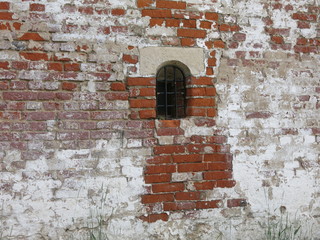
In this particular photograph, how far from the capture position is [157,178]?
145 inches

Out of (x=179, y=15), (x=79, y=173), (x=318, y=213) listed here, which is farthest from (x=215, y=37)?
(x=318, y=213)

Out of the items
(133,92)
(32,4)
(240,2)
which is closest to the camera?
(32,4)

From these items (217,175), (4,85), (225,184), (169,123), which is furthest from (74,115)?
(225,184)

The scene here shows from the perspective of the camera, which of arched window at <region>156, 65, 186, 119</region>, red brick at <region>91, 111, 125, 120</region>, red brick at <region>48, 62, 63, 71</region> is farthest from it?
arched window at <region>156, 65, 186, 119</region>

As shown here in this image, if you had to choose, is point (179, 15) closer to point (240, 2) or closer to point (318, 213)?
point (240, 2)

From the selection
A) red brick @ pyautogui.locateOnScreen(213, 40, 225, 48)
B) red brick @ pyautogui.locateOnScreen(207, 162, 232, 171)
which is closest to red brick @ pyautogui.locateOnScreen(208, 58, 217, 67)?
red brick @ pyautogui.locateOnScreen(213, 40, 225, 48)

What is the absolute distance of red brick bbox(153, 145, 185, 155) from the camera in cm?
369

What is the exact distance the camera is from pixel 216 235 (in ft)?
12.5

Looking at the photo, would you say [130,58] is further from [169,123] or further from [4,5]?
[4,5]

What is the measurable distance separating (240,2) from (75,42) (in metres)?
1.70

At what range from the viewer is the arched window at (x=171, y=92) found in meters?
3.90

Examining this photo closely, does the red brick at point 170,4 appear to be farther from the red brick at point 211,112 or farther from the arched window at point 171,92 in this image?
the red brick at point 211,112

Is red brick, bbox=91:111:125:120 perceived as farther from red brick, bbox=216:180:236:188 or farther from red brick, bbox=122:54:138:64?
red brick, bbox=216:180:236:188

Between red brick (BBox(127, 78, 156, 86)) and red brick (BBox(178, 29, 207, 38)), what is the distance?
530 millimetres
